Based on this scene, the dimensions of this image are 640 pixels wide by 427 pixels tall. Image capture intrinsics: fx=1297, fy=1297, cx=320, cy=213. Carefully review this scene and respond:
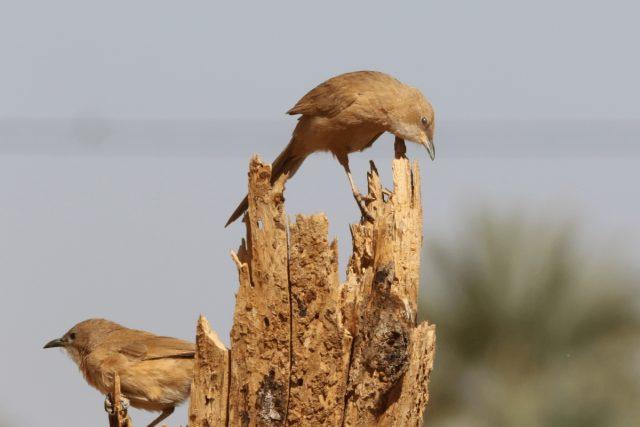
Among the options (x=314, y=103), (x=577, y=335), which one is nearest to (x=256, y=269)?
(x=314, y=103)

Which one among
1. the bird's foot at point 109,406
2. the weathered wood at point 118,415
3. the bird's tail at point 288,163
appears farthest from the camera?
the bird's tail at point 288,163

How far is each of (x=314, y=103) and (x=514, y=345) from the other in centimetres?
684

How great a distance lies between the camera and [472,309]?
1541 cm

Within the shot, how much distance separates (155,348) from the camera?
872cm

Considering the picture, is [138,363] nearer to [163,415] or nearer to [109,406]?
[163,415]

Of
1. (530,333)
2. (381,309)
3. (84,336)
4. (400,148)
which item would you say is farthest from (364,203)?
(530,333)

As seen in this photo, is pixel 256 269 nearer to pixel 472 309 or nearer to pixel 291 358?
pixel 291 358

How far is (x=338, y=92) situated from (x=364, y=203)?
163 centimetres

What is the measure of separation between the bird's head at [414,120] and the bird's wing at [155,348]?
6.92ft

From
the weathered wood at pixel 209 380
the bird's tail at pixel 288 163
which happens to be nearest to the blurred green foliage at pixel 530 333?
the bird's tail at pixel 288 163

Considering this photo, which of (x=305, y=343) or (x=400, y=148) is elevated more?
(x=400, y=148)

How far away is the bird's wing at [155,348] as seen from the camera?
28.1 ft

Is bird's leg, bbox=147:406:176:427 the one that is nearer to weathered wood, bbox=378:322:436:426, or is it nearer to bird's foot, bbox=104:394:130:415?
bird's foot, bbox=104:394:130:415

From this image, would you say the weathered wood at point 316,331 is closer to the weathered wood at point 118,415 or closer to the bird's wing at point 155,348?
the weathered wood at point 118,415
